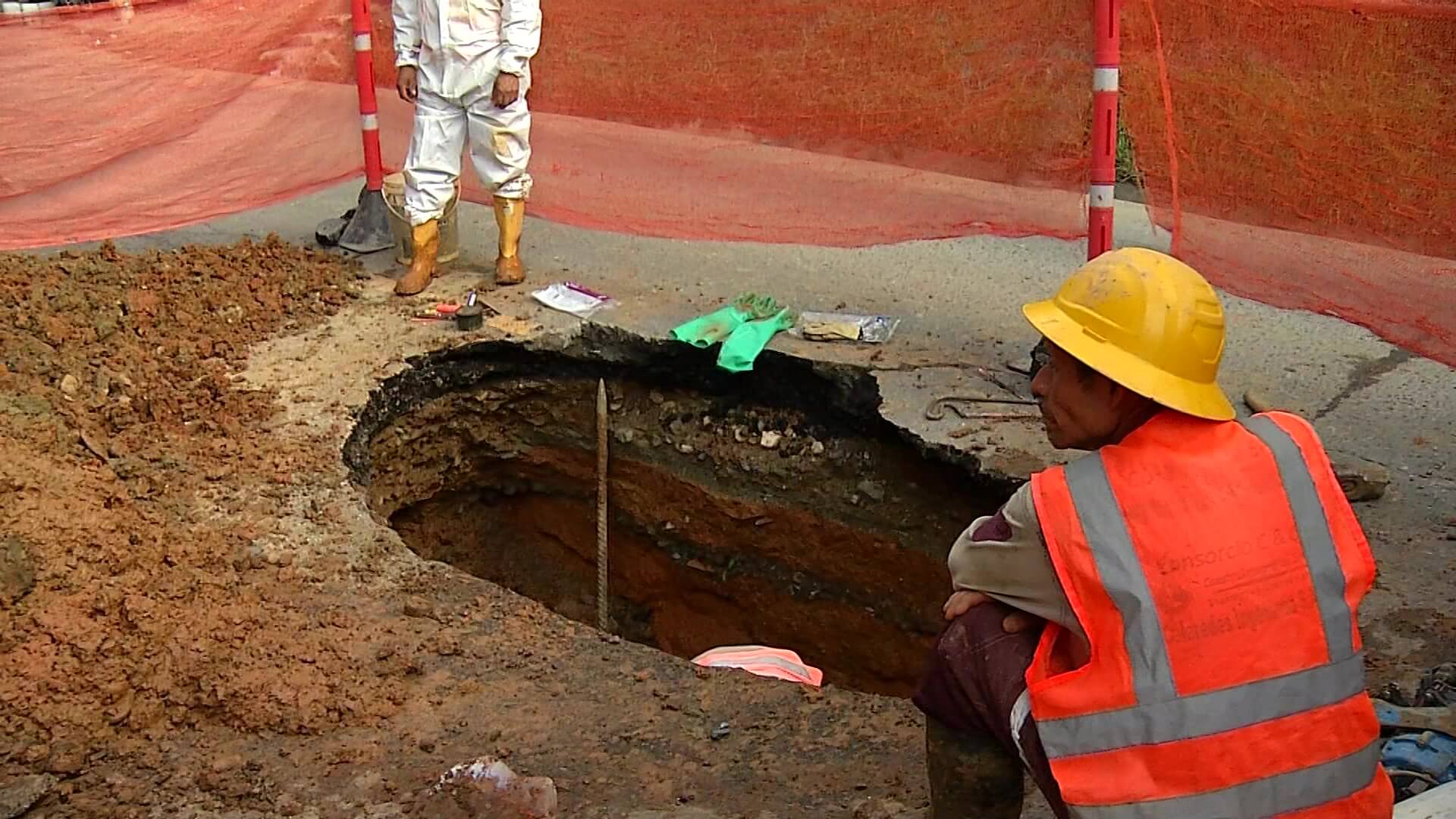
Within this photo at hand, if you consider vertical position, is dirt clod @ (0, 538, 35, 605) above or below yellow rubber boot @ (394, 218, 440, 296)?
below

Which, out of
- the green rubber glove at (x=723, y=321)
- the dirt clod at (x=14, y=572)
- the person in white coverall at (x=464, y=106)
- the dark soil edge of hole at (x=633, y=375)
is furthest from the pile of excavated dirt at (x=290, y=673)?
the person in white coverall at (x=464, y=106)

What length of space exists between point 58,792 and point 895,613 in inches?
120

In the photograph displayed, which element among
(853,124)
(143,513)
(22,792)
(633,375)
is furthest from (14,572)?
(853,124)

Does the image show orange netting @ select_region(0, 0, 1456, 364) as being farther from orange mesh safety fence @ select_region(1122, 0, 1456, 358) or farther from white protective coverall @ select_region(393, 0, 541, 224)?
white protective coverall @ select_region(393, 0, 541, 224)

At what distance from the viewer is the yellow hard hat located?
7.09 feet

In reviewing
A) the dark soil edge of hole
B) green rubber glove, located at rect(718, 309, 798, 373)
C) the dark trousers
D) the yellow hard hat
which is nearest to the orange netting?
green rubber glove, located at rect(718, 309, 798, 373)

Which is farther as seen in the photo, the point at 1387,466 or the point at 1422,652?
the point at 1387,466

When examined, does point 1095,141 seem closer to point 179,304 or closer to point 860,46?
point 860,46

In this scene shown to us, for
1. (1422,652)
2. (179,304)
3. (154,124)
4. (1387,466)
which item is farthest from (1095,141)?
(154,124)

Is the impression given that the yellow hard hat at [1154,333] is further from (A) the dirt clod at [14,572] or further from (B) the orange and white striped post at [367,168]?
(B) the orange and white striped post at [367,168]

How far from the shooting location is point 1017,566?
2.27 m

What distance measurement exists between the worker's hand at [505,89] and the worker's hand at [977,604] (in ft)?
12.6

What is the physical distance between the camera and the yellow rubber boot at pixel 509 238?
6.01m

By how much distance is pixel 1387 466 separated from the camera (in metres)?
4.28
